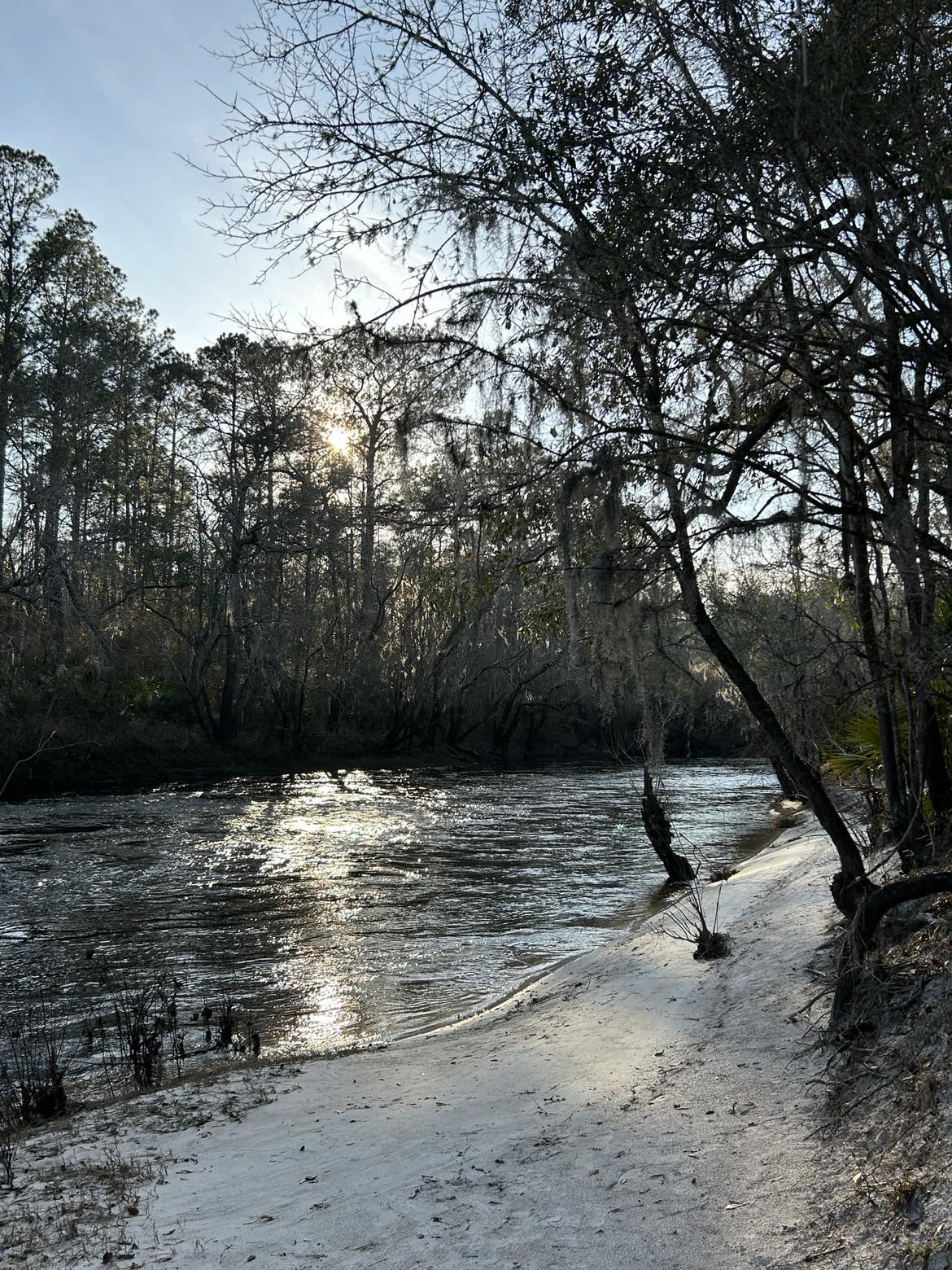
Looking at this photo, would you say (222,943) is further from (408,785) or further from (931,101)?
(408,785)

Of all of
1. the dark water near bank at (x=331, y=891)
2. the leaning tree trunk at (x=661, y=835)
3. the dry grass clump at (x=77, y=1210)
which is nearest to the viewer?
the dry grass clump at (x=77, y=1210)

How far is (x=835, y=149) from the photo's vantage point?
4.34m

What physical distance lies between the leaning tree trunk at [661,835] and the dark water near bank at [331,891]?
59cm

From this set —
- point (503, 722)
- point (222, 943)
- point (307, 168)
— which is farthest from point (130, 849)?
point (503, 722)

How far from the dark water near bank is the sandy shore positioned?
69.1 inches

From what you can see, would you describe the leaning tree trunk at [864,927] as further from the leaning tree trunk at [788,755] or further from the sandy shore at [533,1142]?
the leaning tree trunk at [788,755]

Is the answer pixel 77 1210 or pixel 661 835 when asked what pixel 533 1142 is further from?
pixel 661 835

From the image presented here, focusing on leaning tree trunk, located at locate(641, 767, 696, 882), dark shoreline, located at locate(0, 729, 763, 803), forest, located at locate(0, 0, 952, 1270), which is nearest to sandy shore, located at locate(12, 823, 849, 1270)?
forest, located at locate(0, 0, 952, 1270)

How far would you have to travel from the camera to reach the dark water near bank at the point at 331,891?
9469mm

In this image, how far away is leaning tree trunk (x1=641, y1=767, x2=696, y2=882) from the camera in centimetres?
1362

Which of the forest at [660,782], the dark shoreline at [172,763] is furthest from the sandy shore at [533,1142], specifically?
the dark shoreline at [172,763]

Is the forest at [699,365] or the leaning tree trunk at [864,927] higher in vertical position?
the forest at [699,365]

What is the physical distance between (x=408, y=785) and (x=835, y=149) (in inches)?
1037

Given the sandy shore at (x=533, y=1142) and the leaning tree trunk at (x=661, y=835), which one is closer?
the sandy shore at (x=533, y=1142)
